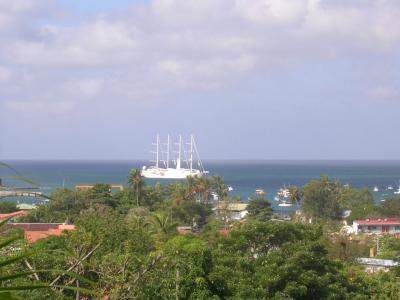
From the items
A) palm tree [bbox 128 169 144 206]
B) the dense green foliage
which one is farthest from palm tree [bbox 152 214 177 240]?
palm tree [bbox 128 169 144 206]

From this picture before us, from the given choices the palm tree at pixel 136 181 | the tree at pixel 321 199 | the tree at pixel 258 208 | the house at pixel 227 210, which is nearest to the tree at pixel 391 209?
the tree at pixel 321 199

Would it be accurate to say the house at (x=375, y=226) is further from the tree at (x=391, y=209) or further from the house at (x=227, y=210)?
the house at (x=227, y=210)

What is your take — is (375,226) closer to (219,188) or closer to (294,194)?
(294,194)

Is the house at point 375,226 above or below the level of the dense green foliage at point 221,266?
below

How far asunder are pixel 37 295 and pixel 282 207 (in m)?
75.4

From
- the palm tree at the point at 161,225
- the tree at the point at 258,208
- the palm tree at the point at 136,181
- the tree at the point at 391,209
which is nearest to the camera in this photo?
the palm tree at the point at 161,225

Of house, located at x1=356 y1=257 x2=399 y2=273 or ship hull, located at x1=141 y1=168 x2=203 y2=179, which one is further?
ship hull, located at x1=141 y1=168 x2=203 y2=179

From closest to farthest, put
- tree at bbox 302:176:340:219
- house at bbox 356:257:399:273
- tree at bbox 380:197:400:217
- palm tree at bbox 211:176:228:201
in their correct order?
house at bbox 356:257:399:273 < tree at bbox 380:197:400:217 < tree at bbox 302:176:340:219 < palm tree at bbox 211:176:228:201

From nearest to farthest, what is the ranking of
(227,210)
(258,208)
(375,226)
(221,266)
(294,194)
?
(221,266) < (375,226) < (227,210) < (258,208) < (294,194)

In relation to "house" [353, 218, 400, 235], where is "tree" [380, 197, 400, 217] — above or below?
above

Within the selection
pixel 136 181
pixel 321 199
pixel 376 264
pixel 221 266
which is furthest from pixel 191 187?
pixel 221 266

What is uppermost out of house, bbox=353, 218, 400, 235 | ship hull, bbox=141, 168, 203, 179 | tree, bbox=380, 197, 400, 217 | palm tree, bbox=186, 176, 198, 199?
palm tree, bbox=186, 176, 198, 199

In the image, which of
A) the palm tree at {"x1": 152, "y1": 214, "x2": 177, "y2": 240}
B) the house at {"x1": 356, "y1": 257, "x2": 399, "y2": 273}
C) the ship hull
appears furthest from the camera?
the ship hull

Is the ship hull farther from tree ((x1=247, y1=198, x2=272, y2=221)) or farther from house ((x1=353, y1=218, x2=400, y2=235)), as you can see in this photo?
house ((x1=353, y1=218, x2=400, y2=235))
